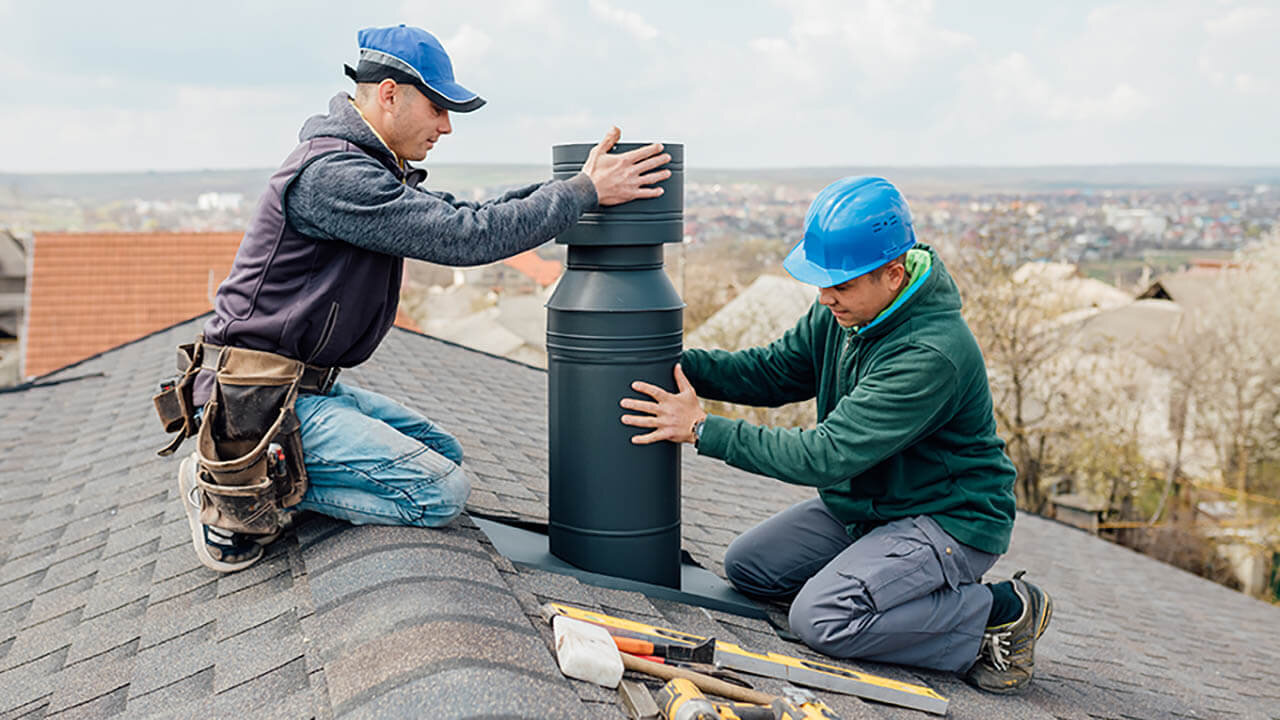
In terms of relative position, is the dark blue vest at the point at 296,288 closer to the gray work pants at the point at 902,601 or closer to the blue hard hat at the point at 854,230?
the blue hard hat at the point at 854,230

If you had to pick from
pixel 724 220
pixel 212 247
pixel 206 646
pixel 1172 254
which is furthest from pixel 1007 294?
pixel 1172 254

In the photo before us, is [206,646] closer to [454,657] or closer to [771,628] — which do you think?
[454,657]

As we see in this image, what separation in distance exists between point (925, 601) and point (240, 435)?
2.21m

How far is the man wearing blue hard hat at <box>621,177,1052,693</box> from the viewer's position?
3.05 m

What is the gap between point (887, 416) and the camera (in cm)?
304

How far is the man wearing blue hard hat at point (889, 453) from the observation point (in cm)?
305

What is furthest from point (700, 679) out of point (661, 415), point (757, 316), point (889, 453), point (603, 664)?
point (757, 316)

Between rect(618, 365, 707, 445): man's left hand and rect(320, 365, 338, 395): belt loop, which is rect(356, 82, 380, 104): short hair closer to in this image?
rect(320, 365, 338, 395): belt loop

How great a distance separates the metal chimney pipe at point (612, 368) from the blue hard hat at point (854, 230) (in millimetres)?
437

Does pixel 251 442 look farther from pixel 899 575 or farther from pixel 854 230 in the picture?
pixel 899 575

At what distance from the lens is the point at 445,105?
9.63 ft

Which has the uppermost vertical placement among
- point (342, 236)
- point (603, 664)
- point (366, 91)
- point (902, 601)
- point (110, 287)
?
point (366, 91)

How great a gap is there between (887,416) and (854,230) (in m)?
0.58

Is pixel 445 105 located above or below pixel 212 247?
above
